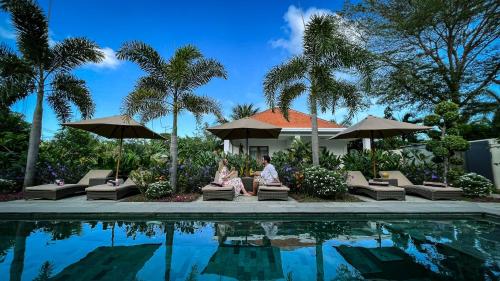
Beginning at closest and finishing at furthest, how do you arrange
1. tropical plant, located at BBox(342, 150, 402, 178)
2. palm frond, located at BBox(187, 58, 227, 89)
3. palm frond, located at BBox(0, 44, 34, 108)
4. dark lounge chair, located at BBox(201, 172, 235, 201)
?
dark lounge chair, located at BBox(201, 172, 235, 201), palm frond, located at BBox(0, 44, 34, 108), palm frond, located at BBox(187, 58, 227, 89), tropical plant, located at BBox(342, 150, 402, 178)

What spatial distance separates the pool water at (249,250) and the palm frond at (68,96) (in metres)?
7.02

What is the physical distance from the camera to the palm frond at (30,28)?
968 cm

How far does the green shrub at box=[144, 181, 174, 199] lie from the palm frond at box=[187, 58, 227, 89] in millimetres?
4132

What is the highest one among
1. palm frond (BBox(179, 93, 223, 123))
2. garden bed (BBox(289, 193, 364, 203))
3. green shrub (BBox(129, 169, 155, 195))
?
palm frond (BBox(179, 93, 223, 123))

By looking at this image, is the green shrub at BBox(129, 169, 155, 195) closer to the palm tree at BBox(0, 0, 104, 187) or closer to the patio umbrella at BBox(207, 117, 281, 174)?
the patio umbrella at BBox(207, 117, 281, 174)

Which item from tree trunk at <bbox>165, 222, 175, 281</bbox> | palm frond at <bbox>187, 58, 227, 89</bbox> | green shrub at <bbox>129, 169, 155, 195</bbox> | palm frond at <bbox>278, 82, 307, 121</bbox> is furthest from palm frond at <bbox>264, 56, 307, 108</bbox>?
tree trunk at <bbox>165, 222, 175, 281</bbox>

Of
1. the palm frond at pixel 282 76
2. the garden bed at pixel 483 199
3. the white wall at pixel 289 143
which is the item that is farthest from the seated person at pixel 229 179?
the white wall at pixel 289 143

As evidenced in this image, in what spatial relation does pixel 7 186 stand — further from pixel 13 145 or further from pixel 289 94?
pixel 289 94

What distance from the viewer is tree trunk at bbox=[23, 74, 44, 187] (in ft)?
32.8

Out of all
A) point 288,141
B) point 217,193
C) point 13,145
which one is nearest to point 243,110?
point 288,141

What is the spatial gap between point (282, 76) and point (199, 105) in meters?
3.82

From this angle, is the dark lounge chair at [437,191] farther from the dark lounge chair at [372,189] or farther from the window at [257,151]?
the window at [257,151]

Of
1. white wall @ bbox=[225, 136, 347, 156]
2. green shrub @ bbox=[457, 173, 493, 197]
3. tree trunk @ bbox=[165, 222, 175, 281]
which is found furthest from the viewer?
white wall @ bbox=[225, 136, 347, 156]

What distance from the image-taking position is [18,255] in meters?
3.94
